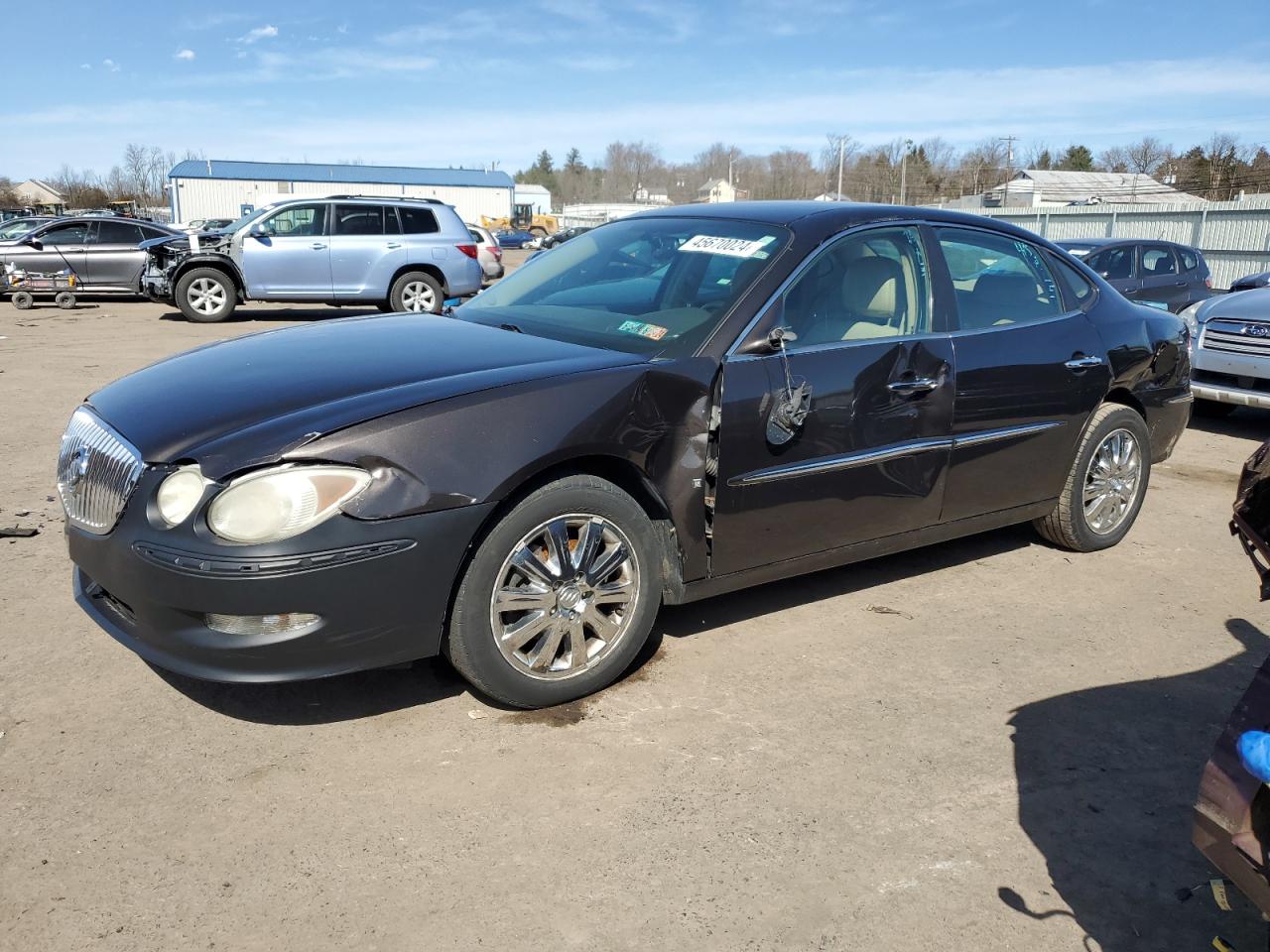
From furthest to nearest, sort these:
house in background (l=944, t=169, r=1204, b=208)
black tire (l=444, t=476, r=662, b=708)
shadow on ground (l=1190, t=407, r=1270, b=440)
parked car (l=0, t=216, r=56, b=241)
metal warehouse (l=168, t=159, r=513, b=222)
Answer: metal warehouse (l=168, t=159, r=513, b=222) → house in background (l=944, t=169, r=1204, b=208) → parked car (l=0, t=216, r=56, b=241) → shadow on ground (l=1190, t=407, r=1270, b=440) → black tire (l=444, t=476, r=662, b=708)

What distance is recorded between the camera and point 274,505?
286 centimetres

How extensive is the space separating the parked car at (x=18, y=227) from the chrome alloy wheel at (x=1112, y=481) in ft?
58.1

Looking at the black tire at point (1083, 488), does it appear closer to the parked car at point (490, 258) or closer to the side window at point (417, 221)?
the side window at point (417, 221)

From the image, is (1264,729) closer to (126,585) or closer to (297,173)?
(126,585)

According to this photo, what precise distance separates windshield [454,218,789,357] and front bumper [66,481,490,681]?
1099 mm

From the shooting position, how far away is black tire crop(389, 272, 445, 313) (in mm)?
15359

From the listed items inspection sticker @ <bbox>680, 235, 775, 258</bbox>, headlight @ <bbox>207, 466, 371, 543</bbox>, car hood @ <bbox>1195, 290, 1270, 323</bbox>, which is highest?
inspection sticker @ <bbox>680, 235, 775, 258</bbox>

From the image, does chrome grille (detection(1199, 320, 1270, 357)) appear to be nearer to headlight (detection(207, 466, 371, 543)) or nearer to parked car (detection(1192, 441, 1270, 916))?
parked car (detection(1192, 441, 1270, 916))

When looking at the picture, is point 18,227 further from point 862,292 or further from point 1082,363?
point 1082,363

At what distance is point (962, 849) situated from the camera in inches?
108

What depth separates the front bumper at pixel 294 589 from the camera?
2826 mm

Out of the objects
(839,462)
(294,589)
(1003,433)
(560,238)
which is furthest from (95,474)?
(560,238)

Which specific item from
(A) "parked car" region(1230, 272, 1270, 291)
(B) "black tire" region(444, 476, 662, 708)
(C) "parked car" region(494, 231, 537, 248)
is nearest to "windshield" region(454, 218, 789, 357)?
(B) "black tire" region(444, 476, 662, 708)

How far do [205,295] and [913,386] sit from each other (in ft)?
44.8
